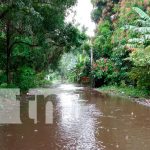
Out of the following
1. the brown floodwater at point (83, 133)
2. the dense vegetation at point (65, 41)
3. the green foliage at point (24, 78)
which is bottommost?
the brown floodwater at point (83, 133)

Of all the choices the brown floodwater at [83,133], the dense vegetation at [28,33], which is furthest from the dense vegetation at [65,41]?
the brown floodwater at [83,133]

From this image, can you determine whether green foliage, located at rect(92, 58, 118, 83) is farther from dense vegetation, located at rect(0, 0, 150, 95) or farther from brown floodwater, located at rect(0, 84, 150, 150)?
brown floodwater, located at rect(0, 84, 150, 150)

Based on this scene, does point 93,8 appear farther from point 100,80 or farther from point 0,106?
point 0,106

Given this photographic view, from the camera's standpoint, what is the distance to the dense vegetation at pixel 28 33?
12.1 metres

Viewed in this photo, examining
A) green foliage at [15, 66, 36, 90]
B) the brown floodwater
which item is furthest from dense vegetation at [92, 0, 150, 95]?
green foliage at [15, 66, 36, 90]

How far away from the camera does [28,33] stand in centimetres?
1580

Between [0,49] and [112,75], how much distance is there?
9.90 metres

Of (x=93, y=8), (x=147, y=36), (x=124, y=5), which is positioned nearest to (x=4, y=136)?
(x=147, y=36)

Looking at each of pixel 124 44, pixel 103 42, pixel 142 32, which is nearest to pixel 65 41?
pixel 142 32

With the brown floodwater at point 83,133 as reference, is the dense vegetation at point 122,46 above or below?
above

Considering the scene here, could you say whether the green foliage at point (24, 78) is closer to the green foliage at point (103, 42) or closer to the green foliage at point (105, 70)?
the green foliage at point (105, 70)

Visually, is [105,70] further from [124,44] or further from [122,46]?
[122,46]

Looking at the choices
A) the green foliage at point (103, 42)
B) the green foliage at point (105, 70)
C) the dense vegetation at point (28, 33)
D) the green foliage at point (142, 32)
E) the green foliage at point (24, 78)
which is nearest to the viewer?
the dense vegetation at point (28, 33)

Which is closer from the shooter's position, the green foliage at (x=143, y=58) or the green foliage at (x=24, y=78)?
the green foliage at (x=143, y=58)
